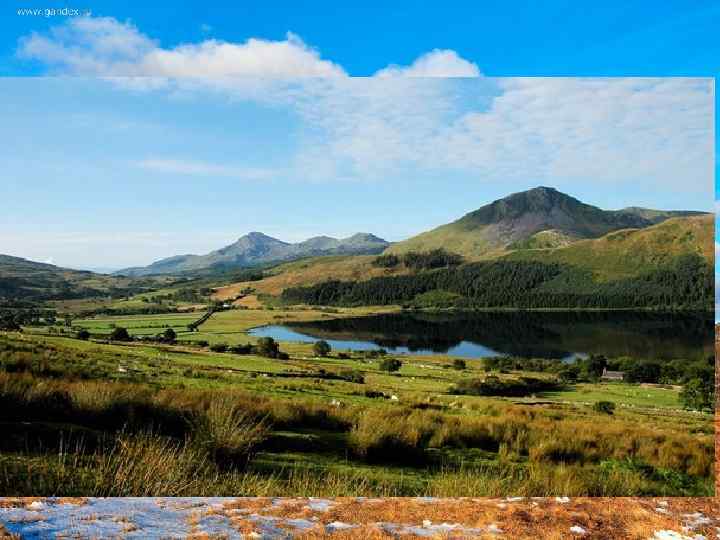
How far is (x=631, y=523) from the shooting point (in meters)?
4.92

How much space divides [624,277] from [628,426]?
7546mm

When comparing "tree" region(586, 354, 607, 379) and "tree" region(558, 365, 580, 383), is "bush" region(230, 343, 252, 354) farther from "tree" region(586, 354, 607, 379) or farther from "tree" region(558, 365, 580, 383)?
"tree" region(586, 354, 607, 379)

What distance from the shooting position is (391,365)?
25.9 ft

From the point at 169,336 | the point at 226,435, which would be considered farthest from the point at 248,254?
the point at 226,435

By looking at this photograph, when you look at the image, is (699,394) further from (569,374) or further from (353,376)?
(353,376)

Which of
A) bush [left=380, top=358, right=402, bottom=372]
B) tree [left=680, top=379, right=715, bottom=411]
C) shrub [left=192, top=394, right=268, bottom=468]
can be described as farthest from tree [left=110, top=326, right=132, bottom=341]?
tree [left=680, top=379, right=715, bottom=411]

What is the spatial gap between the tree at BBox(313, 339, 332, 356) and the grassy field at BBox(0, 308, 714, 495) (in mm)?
135

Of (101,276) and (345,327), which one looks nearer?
(101,276)

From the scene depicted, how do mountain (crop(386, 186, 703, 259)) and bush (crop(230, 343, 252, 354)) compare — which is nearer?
bush (crop(230, 343, 252, 354))

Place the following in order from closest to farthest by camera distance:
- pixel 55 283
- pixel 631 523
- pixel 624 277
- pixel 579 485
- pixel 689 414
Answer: pixel 631 523, pixel 579 485, pixel 689 414, pixel 55 283, pixel 624 277

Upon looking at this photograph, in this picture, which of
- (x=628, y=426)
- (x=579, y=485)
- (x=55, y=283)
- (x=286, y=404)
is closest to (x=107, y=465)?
(x=286, y=404)

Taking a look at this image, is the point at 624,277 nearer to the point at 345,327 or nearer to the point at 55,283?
the point at 345,327

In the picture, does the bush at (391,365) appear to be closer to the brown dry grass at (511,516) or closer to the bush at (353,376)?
the bush at (353,376)

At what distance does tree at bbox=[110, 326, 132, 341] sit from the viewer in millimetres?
7254
